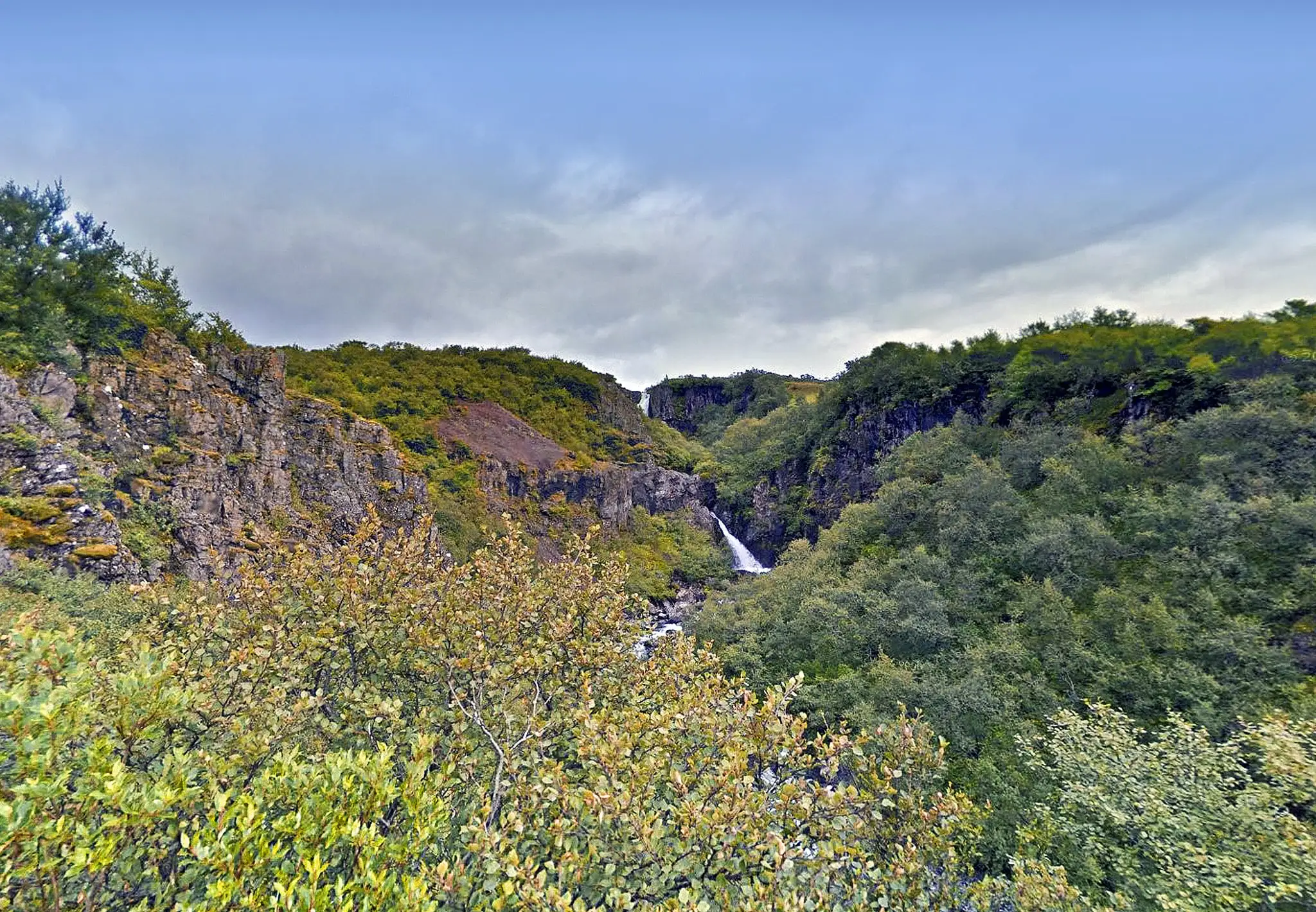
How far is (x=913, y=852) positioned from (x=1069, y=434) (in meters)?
39.3

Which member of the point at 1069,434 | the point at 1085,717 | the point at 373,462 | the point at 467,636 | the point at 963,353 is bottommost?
the point at 1085,717

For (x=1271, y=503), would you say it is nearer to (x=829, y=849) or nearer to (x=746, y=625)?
(x=746, y=625)

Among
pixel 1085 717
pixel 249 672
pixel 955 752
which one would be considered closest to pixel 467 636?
pixel 249 672

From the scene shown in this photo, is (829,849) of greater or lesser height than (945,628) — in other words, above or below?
above

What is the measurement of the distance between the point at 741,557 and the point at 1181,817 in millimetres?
55464

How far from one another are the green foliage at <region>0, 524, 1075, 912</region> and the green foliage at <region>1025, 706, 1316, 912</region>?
4651 millimetres

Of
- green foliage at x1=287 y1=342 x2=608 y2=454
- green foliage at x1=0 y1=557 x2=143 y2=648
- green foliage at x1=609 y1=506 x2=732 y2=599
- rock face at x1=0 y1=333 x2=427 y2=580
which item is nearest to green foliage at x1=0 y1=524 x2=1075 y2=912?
rock face at x1=0 y1=333 x2=427 y2=580

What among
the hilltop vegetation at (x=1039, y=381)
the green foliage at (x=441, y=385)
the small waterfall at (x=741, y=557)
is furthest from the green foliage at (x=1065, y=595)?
the green foliage at (x=441, y=385)

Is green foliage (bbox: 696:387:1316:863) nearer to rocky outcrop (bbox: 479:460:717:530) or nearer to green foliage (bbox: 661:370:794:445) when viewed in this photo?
rocky outcrop (bbox: 479:460:717:530)

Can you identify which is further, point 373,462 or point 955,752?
point 373,462

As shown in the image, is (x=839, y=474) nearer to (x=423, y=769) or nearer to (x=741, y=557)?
(x=741, y=557)

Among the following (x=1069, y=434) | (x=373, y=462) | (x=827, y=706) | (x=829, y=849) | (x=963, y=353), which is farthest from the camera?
(x=963, y=353)

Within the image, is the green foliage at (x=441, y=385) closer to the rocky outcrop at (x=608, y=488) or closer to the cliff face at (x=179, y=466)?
the rocky outcrop at (x=608, y=488)

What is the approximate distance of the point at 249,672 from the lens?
6.95m
